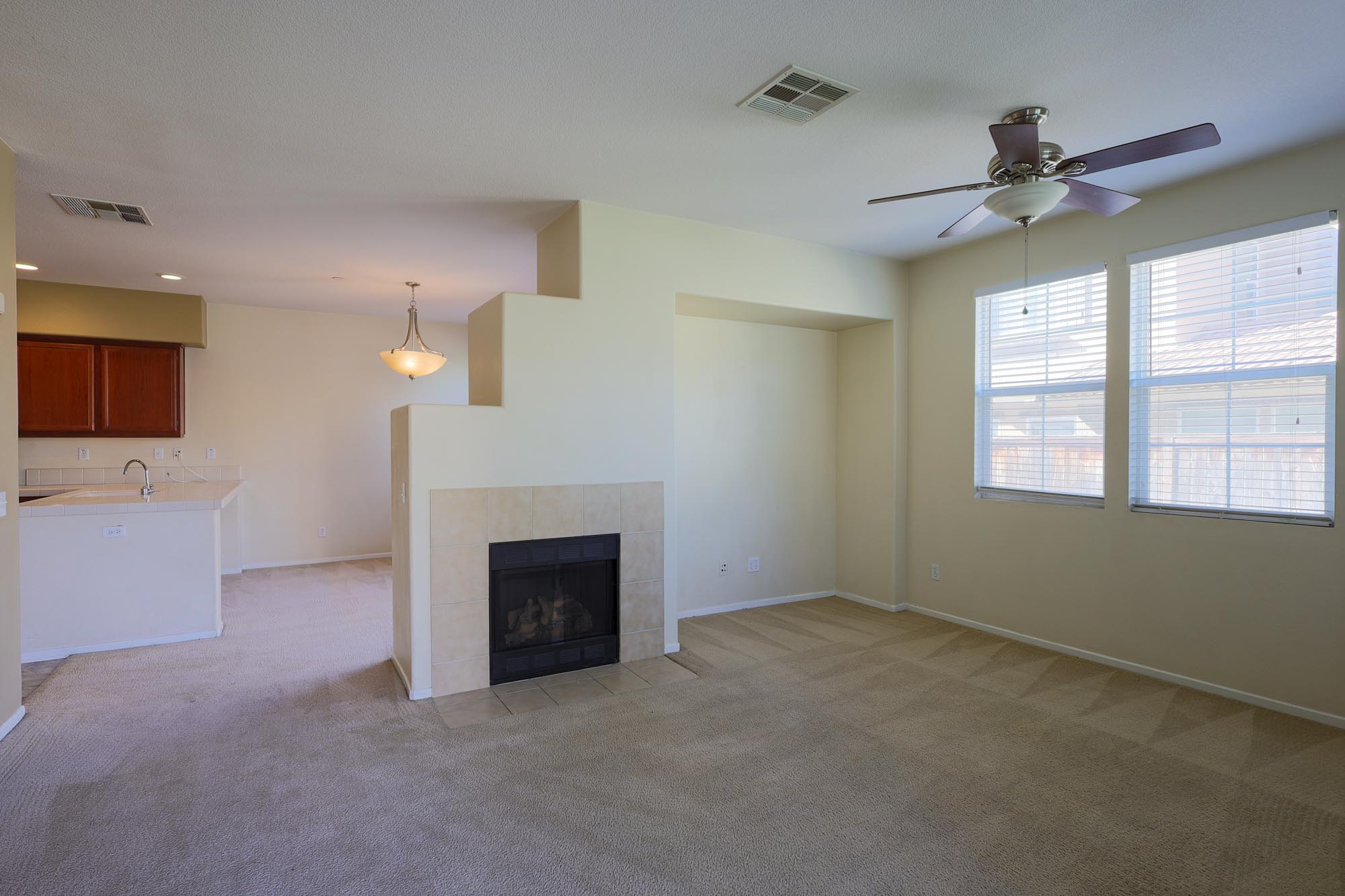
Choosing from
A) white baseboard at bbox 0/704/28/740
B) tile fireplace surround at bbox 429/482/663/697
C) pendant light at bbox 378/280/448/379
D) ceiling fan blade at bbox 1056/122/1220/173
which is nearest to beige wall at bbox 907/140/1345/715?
ceiling fan blade at bbox 1056/122/1220/173

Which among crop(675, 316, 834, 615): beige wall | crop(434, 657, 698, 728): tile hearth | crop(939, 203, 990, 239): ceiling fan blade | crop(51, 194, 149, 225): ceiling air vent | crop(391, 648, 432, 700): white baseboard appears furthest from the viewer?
crop(675, 316, 834, 615): beige wall

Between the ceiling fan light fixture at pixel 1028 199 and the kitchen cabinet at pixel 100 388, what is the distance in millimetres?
7051

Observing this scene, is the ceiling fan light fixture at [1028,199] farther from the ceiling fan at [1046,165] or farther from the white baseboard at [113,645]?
the white baseboard at [113,645]

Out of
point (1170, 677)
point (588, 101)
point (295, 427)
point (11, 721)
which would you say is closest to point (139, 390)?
point (295, 427)

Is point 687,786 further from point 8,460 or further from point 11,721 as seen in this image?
point 8,460

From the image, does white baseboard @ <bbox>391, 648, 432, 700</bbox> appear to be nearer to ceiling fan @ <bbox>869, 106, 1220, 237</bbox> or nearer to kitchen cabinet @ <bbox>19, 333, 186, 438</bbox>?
ceiling fan @ <bbox>869, 106, 1220, 237</bbox>

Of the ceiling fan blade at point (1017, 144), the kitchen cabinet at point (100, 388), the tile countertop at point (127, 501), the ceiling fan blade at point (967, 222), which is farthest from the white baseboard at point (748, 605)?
the kitchen cabinet at point (100, 388)

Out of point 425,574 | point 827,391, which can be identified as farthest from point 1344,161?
point 425,574

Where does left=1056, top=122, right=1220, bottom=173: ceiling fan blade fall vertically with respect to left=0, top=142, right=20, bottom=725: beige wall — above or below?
above

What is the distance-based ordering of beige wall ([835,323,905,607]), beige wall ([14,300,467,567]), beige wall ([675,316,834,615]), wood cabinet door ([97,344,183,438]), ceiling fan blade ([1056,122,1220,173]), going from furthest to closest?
1. beige wall ([14,300,467,567])
2. wood cabinet door ([97,344,183,438])
3. beige wall ([835,323,905,607])
4. beige wall ([675,316,834,615])
5. ceiling fan blade ([1056,122,1220,173])

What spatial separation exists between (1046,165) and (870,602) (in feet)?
11.9

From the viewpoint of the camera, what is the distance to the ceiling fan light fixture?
2709mm

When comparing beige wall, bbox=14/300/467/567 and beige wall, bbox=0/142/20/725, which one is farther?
beige wall, bbox=14/300/467/567

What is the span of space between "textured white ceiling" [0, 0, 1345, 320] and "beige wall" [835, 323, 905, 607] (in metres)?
1.31
